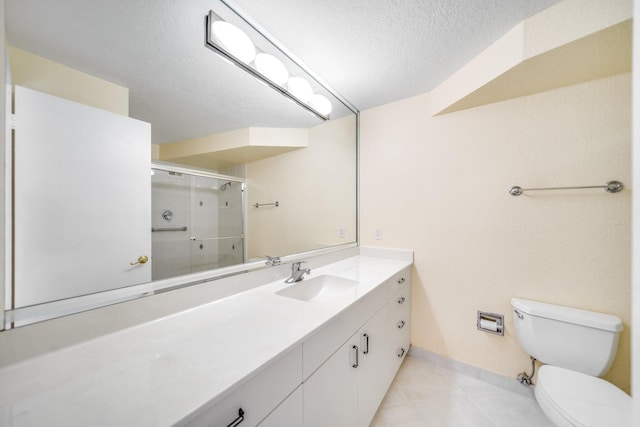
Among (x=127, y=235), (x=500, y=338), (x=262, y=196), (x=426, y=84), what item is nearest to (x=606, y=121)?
(x=426, y=84)

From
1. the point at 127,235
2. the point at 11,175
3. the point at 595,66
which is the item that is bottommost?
the point at 127,235

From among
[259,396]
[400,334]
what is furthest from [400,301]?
[259,396]

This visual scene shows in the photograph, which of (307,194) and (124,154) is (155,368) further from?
(307,194)

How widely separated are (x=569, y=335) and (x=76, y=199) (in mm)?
2278

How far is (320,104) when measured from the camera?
1684mm

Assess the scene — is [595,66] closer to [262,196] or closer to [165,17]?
[262,196]

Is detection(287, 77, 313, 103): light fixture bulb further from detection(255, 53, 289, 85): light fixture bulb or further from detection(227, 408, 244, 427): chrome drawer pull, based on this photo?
detection(227, 408, 244, 427): chrome drawer pull

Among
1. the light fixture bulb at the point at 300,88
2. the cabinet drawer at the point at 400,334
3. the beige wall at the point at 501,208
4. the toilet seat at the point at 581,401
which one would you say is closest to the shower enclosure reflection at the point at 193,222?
the light fixture bulb at the point at 300,88

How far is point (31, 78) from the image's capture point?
2.04 ft

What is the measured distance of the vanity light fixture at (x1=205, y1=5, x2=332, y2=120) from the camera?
1.03 m

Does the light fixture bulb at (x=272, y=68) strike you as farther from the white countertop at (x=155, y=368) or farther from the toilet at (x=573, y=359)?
the toilet at (x=573, y=359)

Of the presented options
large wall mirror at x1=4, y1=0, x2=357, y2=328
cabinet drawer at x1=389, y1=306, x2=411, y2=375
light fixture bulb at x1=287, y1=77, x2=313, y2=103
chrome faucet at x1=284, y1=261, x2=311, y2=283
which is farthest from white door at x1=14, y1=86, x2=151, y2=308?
cabinet drawer at x1=389, y1=306, x2=411, y2=375

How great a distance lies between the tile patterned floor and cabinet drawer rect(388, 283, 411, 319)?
1.70 feet

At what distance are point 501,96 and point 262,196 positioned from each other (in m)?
1.68
